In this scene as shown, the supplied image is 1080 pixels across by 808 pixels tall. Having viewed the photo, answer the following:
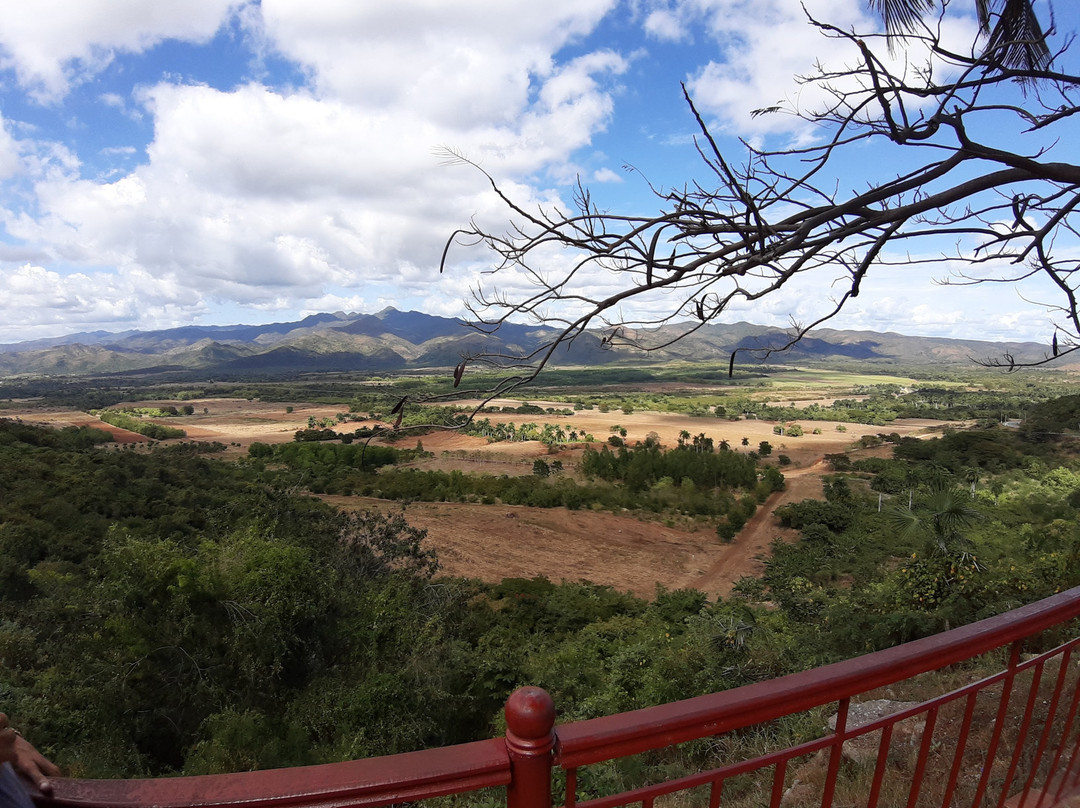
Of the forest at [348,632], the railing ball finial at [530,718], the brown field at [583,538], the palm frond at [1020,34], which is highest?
the palm frond at [1020,34]

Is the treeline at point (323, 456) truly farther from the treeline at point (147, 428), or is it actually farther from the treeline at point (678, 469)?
the treeline at point (147, 428)

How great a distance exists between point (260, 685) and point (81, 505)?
44.8ft

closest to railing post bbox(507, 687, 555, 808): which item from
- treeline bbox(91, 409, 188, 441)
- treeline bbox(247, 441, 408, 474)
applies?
treeline bbox(247, 441, 408, 474)

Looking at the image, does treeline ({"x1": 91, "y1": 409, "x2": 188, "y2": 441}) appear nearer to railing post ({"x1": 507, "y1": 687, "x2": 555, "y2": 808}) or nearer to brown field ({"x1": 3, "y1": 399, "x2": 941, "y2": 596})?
brown field ({"x1": 3, "y1": 399, "x2": 941, "y2": 596})

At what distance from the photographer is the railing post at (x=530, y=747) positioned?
3.37 ft

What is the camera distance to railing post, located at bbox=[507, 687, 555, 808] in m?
1.03

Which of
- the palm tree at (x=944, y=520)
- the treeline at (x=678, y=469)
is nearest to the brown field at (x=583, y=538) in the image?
the treeline at (x=678, y=469)

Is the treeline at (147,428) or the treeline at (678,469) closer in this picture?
the treeline at (678,469)

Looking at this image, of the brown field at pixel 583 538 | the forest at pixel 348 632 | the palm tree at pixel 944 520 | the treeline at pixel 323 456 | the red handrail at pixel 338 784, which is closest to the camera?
the red handrail at pixel 338 784

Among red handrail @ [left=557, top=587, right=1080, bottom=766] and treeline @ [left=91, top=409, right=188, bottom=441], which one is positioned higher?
red handrail @ [left=557, top=587, right=1080, bottom=766]

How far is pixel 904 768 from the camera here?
3934 mm

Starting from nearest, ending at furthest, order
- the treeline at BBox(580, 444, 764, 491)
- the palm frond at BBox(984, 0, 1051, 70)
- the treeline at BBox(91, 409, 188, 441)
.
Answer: the palm frond at BBox(984, 0, 1051, 70) → the treeline at BBox(580, 444, 764, 491) → the treeline at BBox(91, 409, 188, 441)

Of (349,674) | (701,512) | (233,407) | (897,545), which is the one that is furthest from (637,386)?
(349,674)

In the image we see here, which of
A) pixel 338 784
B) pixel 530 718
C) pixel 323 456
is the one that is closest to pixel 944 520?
pixel 530 718
